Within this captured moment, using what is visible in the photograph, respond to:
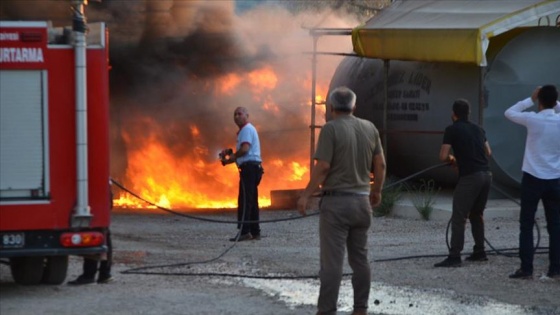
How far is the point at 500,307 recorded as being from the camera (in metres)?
9.09

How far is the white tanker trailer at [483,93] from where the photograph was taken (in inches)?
625

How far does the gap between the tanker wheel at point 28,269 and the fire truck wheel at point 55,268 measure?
0.19 ft

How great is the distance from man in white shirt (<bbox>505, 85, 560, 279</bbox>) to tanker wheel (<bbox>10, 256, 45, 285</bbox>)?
14.8ft

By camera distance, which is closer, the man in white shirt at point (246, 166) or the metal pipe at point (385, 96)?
the man in white shirt at point (246, 166)

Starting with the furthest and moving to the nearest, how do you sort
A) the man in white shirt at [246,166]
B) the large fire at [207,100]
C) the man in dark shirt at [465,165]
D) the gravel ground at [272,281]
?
the large fire at [207,100] < the man in white shirt at [246,166] < the man in dark shirt at [465,165] < the gravel ground at [272,281]

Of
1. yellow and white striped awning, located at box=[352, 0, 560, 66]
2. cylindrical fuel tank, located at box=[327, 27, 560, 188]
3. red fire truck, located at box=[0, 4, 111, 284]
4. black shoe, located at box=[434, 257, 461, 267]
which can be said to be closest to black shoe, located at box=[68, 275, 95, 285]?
red fire truck, located at box=[0, 4, 111, 284]

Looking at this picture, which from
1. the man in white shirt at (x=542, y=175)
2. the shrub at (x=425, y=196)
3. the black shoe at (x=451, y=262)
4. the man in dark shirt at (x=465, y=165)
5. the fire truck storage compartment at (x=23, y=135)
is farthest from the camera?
the shrub at (x=425, y=196)

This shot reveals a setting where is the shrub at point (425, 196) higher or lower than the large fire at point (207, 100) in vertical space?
lower

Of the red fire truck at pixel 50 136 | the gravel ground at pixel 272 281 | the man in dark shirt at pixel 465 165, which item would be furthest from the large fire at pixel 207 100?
the red fire truck at pixel 50 136

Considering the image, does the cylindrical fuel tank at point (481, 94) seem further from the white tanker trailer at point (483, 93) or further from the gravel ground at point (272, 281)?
the gravel ground at point (272, 281)

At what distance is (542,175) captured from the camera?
32.9ft

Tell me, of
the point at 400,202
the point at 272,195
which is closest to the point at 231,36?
the point at 272,195

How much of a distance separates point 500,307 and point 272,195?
9.54 m

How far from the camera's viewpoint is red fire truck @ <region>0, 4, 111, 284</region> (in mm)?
8516
